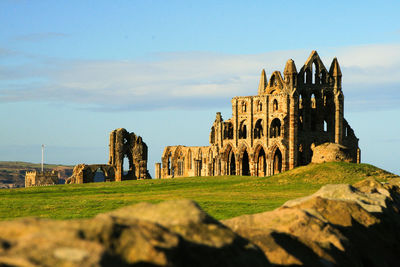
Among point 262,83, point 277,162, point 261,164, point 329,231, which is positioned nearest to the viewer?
point 329,231

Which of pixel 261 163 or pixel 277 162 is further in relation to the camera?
pixel 261 163

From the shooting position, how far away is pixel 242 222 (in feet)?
31.3

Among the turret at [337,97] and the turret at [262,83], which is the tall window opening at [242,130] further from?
the turret at [337,97]

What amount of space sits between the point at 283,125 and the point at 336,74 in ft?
39.9

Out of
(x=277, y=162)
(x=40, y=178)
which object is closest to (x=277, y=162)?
(x=277, y=162)

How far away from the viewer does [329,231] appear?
30.9ft

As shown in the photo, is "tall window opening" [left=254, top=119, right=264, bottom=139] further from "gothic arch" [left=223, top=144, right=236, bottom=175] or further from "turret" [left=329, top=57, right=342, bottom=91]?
"turret" [left=329, top=57, right=342, bottom=91]

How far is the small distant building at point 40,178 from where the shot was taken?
92188 mm

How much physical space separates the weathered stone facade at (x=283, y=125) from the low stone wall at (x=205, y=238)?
6687 centimetres

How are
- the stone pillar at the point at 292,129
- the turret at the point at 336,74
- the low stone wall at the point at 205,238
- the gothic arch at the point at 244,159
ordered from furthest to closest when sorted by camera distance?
the turret at the point at 336,74 < the gothic arch at the point at 244,159 < the stone pillar at the point at 292,129 < the low stone wall at the point at 205,238

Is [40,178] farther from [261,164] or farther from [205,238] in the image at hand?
[205,238]

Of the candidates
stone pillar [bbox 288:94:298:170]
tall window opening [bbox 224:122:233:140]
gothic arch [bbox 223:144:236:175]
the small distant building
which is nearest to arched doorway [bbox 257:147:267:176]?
gothic arch [bbox 223:144:236:175]

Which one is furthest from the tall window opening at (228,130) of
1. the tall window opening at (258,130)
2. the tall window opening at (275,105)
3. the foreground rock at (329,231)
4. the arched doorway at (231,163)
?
the foreground rock at (329,231)

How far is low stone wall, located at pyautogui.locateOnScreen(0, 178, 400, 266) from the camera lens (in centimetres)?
520
